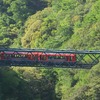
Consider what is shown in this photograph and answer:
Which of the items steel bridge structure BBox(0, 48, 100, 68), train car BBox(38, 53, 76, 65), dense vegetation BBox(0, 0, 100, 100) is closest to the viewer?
steel bridge structure BBox(0, 48, 100, 68)

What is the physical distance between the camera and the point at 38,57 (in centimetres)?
5288

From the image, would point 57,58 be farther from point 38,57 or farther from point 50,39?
point 50,39

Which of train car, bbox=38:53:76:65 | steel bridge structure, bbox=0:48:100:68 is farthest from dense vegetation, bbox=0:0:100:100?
train car, bbox=38:53:76:65

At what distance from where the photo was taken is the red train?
172ft

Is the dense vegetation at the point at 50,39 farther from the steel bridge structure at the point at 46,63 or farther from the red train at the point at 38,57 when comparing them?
the red train at the point at 38,57

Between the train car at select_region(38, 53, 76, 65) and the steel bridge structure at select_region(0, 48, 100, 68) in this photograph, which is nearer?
the steel bridge structure at select_region(0, 48, 100, 68)

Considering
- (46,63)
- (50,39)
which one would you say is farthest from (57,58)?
(50,39)

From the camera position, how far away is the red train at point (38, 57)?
172ft

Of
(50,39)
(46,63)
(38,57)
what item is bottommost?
(50,39)

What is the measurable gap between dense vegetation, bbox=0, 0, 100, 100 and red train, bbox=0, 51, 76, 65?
2344 mm

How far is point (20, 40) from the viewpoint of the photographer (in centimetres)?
7894

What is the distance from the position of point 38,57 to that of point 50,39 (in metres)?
18.3

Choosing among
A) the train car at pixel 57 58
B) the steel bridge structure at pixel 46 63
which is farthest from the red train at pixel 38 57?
the steel bridge structure at pixel 46 63

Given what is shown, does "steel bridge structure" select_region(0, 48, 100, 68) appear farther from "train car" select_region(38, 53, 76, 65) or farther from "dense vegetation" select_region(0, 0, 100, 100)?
"dense vegetation" select_region(0, 0, 100, 100)
